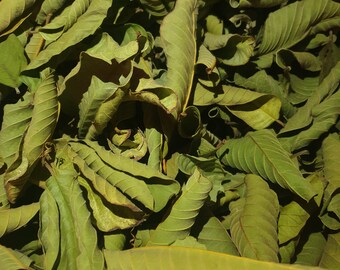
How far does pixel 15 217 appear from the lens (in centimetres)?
103

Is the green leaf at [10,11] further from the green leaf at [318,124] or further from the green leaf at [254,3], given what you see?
the green leaf at [318,124]

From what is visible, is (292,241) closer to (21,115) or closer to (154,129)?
(154,129)

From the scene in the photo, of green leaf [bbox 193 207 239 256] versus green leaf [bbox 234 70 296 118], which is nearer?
green leaf [bbox 193 207 239 256]

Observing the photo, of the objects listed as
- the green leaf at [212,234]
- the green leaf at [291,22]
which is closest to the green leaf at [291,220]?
the green leaf at [212,234]

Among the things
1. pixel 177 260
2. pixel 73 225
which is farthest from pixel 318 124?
pixel 73 225

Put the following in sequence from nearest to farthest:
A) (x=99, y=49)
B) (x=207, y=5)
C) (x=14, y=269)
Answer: (x=14, y=269), (x=99, y=49), (x=207, y=5)

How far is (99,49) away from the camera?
1093 mm

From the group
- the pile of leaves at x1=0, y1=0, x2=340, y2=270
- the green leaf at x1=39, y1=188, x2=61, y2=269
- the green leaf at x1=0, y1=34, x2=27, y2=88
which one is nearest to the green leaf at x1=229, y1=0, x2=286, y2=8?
the pile of leaves at x1=0, y1=0, x2=340, y2=270

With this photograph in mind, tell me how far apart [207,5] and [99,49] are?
0.28m

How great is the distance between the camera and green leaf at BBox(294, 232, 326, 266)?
1121 mm

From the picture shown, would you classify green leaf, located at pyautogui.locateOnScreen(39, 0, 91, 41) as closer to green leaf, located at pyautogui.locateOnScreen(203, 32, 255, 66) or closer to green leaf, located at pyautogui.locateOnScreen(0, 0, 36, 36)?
green leaf, located at pyautogui.locateOnScreen(0, 0, 36, 36)

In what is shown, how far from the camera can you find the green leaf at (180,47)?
109 cm

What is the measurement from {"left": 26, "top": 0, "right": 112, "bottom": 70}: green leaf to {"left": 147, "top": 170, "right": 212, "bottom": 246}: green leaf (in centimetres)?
35

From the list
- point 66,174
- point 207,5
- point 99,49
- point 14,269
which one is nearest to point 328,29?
point 207,5
